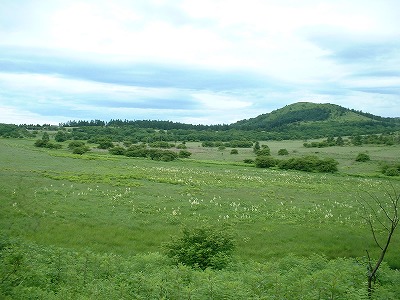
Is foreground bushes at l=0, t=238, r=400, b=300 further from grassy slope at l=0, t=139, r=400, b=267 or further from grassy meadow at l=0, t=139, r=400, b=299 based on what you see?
grassy slope at l=0, t=139, r=400, b=267

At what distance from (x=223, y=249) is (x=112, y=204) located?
705 inches

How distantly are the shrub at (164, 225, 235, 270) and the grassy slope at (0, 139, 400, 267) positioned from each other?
232cm

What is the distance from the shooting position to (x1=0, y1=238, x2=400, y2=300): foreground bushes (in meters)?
12.3

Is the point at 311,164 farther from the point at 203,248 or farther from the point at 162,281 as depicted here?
the point at 162,281

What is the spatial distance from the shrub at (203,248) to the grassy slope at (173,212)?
7.61 ft

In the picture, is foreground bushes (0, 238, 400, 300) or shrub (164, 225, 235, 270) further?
shrub (164, 225, 235, 270)

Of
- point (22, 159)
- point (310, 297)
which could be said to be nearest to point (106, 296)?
point (310, 297)

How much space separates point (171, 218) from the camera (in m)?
31.5

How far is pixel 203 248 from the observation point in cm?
2030

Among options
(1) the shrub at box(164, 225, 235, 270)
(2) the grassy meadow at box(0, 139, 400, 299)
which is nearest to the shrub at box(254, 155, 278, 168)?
(2) the grassy meadow at box(0, 139, 400, 299)

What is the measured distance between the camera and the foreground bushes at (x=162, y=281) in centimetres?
1229

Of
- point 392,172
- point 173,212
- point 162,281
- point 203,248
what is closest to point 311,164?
point 392,172

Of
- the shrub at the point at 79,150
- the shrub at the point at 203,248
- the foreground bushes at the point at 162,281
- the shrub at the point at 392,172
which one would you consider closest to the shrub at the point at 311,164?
the shrub at the point at 392,172

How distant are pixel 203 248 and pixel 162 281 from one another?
687cm
